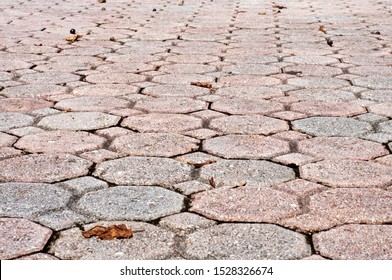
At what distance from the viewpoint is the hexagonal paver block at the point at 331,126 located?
2.97m

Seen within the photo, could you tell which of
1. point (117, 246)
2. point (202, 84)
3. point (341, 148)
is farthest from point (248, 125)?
point (117, 246)

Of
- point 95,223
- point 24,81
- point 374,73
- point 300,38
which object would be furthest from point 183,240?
point 300,38

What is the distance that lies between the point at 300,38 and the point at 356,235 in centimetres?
384

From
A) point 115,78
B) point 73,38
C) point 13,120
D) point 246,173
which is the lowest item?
point 73,38

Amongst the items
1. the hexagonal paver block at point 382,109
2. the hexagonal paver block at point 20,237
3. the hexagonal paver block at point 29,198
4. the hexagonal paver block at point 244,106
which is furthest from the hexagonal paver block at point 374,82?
the hexagonal paver block at point 20,237

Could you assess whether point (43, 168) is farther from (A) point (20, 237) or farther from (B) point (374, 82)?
(B) point (374, 82)

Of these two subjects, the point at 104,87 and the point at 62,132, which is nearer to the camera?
the point at 62,132

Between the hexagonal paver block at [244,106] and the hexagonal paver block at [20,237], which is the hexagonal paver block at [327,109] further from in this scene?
the hexagonal paver block at [20,237]

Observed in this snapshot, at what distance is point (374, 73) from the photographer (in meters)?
4.18

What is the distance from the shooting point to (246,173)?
246 cm

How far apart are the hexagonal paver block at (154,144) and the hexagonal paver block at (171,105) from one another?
1.37 feet

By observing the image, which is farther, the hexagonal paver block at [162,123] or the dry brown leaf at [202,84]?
the dry brown leaf at [202,84]

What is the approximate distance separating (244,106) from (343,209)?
1.32m

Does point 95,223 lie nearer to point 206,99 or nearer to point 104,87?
point 206,99
